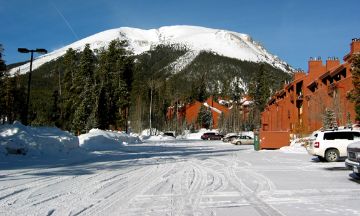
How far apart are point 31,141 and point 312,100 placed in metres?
37.0

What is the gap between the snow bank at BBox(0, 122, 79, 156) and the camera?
21.9 m

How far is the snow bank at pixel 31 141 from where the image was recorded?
71.7ft

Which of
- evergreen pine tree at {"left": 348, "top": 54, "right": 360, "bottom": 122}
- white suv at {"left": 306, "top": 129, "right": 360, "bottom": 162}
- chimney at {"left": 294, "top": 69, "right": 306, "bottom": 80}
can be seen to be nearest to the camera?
white suv at {"left": 306, "top": 129, "right": 360, "bottom": 162}

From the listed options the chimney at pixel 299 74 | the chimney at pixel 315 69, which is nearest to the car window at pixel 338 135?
the chimney at pixel 315 69

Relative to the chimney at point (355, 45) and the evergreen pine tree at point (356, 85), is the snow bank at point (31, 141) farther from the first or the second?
the chimney at point (355, 45)

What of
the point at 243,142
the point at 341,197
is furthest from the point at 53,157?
the point at 243,142

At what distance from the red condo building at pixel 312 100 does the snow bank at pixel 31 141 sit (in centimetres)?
2162

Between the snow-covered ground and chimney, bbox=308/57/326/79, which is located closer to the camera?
the snow-covered ground

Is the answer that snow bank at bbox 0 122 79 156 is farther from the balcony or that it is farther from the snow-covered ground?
the balcony

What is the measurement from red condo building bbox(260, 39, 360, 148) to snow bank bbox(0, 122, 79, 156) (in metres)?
21.6

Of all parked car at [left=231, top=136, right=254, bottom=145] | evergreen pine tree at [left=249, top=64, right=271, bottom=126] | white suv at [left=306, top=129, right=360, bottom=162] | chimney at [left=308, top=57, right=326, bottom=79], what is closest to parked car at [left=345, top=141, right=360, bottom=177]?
A: white suv at [left=306, top=129, right=360, bottom=162]

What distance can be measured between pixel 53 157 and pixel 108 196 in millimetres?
12927

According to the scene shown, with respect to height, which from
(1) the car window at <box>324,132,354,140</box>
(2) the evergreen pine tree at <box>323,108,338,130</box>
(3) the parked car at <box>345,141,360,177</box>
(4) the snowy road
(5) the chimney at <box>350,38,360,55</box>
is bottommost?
(4) the snowy road

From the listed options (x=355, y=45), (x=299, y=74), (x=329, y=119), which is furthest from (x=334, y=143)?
(x=299, y=74)
